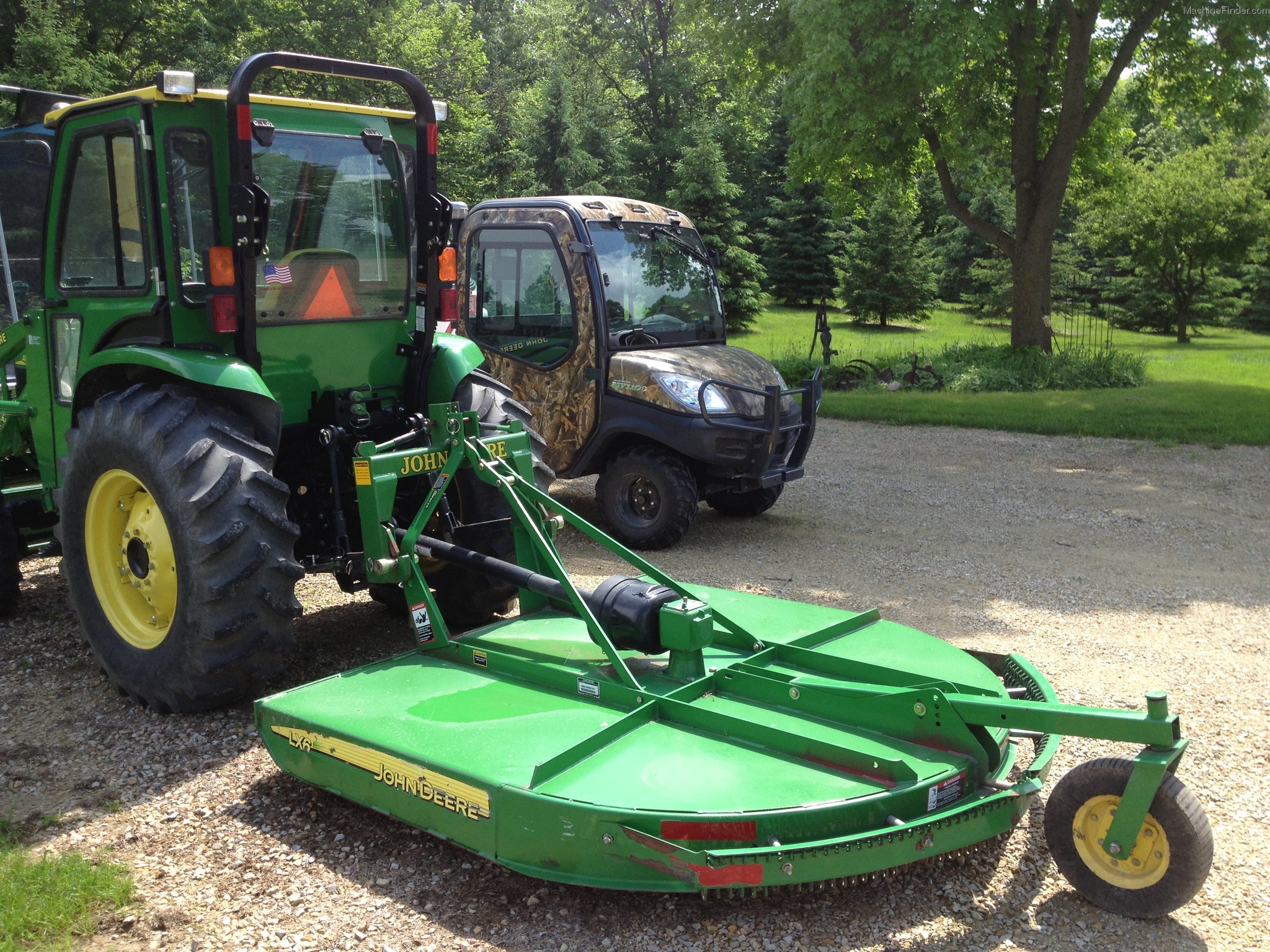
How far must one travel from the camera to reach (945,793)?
340 cm

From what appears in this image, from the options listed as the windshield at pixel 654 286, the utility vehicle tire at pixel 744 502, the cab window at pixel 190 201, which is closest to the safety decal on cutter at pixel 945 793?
the cab window at pixel 190 201

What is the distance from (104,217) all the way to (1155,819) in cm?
479

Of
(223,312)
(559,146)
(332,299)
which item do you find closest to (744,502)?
(332,299)

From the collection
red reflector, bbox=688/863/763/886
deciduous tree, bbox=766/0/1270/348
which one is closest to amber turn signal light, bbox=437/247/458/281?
red reflector, bbox=688/863/763/886

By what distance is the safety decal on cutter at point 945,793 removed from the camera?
3.34 m

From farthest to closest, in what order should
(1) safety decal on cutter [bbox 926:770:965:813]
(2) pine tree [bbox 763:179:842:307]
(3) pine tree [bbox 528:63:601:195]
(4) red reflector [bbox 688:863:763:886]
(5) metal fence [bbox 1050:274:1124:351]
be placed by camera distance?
(5) metal fence [bbox 1050:274:1124:351]
(2) pine tree [bbox 763:179:842:307]
(3) pine tree [bbox 528:63:601:195]
(1) safety decal on cutter [bbox 926:770:965:813]
(4) red reflector [bbox 688:863:763:886]

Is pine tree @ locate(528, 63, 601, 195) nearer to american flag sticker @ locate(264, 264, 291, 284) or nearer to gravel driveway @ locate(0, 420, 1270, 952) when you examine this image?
gravel driveway @ locate(0, 420, 1270, 952)

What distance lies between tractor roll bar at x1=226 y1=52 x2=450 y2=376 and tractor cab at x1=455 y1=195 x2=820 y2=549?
8.84 ft

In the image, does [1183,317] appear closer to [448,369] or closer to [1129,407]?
[1129,407]

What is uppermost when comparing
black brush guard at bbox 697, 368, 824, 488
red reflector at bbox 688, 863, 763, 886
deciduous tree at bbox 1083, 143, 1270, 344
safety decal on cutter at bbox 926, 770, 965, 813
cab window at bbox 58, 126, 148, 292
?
deciduous tree at bbox 1083, 143, 1270, 344

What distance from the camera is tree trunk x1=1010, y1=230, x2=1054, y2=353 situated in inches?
742

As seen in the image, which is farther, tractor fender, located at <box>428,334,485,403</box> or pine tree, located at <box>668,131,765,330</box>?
pine tree, located at <box>668,131,765,330</box>

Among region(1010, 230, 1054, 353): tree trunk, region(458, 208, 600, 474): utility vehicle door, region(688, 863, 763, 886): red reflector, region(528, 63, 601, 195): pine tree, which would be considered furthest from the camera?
region(528, 63, 601, 195): pine tree

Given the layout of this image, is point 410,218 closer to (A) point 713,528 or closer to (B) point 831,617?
(B) point 831,617
